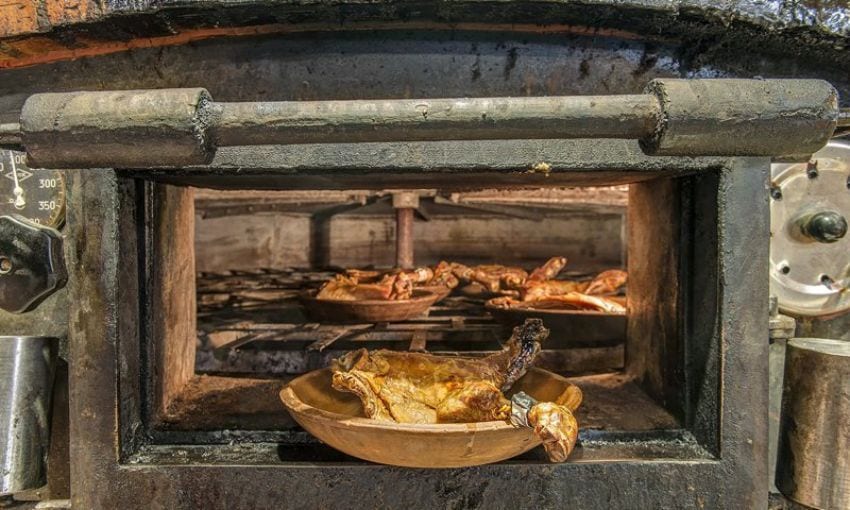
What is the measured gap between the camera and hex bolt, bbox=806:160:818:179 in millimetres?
1992

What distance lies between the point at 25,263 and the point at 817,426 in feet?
9.07

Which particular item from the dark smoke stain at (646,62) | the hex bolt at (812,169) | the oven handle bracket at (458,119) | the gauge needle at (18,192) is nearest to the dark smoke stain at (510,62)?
the dark smoke stain at (646,62)

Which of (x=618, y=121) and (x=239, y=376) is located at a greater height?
(x=618, y=121)

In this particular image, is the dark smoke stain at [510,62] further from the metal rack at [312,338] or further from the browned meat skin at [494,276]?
the browned meat skin at [494,276]

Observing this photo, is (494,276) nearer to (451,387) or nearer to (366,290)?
(366,290)

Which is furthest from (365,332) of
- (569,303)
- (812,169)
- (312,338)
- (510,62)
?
(812,169)

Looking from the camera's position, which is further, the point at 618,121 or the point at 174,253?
the point at 174,253

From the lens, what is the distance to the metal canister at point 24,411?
5.20 feet

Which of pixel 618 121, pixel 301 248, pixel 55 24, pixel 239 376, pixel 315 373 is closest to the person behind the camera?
pixel 618 121

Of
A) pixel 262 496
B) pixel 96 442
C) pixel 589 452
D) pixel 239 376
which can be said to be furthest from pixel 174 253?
pixel 589 452

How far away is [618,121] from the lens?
0.92 metres

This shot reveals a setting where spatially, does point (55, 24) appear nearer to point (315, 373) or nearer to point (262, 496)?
point (315, 373)

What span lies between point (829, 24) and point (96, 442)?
8.37 ft

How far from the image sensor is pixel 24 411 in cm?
162
